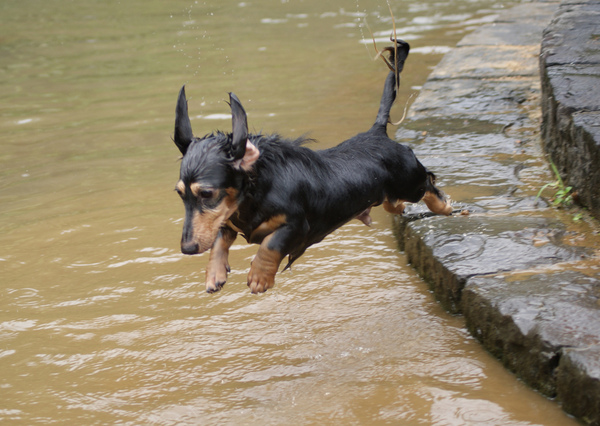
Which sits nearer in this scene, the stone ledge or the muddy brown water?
the muddy brown water

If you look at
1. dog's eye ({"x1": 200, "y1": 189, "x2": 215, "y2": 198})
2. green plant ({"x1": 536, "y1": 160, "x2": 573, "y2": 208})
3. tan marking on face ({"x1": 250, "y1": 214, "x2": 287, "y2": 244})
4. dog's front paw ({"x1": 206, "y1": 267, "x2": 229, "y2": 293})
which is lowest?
green plant ({"x1": 536, "y1": 160, "x2": 573, "y2": 208})

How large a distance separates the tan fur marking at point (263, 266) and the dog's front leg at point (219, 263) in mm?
176

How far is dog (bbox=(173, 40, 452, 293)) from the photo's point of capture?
3131mm

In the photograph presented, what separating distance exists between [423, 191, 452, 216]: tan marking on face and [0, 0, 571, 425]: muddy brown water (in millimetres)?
441

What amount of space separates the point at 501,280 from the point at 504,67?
4631 mm

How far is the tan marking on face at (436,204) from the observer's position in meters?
4.63

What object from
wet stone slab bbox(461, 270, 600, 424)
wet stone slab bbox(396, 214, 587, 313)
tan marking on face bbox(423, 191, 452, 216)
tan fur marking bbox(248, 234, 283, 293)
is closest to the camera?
wet stone slab bbox(461, 270, 600, 424)

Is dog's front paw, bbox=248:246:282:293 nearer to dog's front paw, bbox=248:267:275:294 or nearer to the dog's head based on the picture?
dog's front paw, bbox=248:267:275:294

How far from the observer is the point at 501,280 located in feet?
12.5

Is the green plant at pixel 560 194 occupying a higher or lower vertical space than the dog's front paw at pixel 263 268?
lower

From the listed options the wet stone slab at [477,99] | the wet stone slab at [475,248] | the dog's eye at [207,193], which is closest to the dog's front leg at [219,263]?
the dog's eye at [207,193]

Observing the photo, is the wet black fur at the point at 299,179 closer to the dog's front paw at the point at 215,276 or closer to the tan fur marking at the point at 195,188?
the tan fur marking at the point at 195,188

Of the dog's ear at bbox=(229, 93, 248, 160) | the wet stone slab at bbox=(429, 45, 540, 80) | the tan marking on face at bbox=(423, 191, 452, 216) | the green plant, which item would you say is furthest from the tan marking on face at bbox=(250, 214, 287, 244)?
the wet stone slab at bbox=(429, 45, 540, 80)

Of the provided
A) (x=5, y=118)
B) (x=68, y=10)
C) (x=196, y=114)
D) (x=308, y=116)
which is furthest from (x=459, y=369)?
(x=68, y=10)
